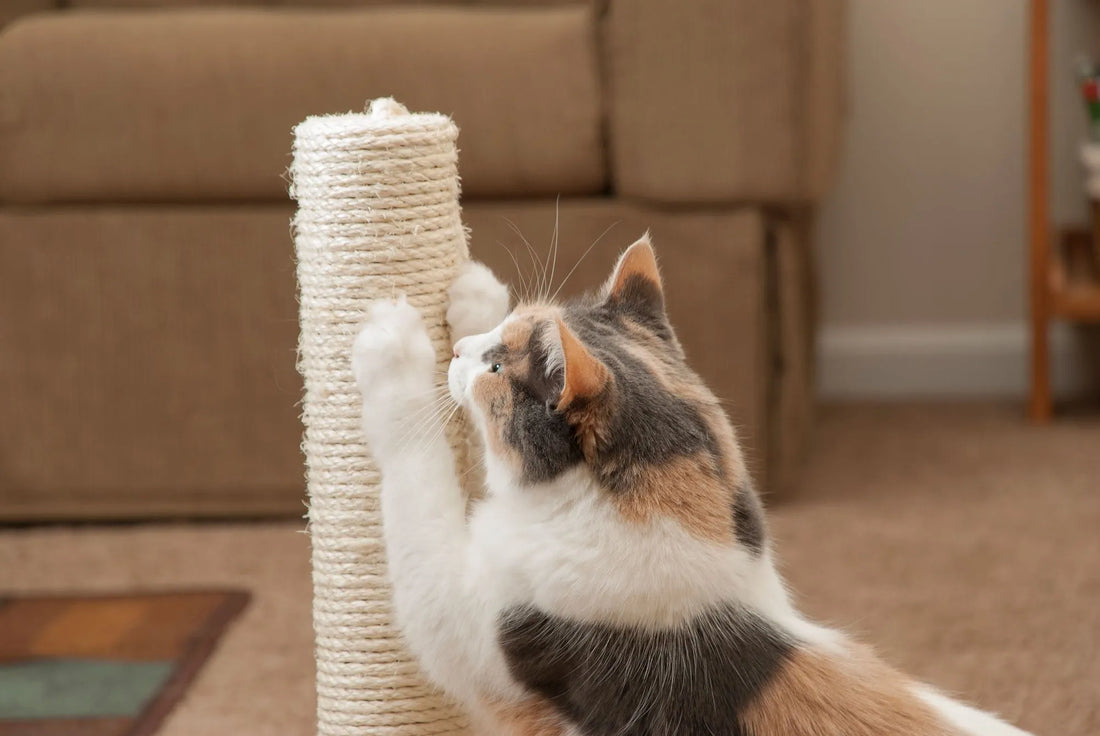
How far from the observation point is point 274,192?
1.71 metres

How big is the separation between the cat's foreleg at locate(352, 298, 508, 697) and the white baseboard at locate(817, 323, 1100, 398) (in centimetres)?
152

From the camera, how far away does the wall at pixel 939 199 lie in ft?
7.52

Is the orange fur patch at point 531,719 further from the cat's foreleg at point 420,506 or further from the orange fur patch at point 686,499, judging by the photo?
the orange fur patch at point 686,499

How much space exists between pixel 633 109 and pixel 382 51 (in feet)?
1.08

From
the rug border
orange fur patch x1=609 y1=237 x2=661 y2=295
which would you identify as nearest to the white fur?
orange fur patch x1=609 y1=237 x2=661 y2=295

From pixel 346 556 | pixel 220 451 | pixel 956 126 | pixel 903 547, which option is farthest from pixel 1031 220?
pixel 346 556

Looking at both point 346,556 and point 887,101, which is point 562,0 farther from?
point 346,556

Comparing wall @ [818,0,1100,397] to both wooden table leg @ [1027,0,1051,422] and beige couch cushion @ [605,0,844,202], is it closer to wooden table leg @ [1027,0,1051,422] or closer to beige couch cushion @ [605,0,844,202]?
wooden table leg @ [1027,0,1051,422]

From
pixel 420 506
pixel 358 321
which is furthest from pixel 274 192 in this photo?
pixel 420 506

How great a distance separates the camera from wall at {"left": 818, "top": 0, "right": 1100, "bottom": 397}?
229cm

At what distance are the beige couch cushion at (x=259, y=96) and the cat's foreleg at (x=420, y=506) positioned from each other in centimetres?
70

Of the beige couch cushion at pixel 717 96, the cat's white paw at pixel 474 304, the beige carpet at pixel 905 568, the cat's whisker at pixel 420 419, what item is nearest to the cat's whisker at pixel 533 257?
the beige couch cushion at pixel 717 96

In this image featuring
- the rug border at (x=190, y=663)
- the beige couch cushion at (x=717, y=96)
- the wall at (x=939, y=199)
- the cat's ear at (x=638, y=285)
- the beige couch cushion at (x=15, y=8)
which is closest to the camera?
the cat's ear at (x=638, y=285)

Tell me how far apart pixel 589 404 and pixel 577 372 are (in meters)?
0.04
